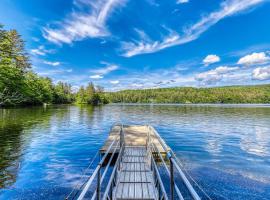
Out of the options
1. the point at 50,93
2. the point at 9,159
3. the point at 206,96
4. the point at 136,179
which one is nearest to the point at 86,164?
the point at 9,159

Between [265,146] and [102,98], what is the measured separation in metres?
119

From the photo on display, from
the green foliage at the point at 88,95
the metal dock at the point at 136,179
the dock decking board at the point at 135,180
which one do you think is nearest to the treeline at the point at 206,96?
the green foliage at the point at 88,95

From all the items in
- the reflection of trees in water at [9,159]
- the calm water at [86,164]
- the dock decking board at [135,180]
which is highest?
the dock decking board at [135,180]

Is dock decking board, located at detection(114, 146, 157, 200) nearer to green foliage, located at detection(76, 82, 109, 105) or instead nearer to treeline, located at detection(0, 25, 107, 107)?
treeline, located at detection(0, 25, 107, 107)

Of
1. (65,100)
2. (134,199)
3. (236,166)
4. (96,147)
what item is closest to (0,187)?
(134,199)

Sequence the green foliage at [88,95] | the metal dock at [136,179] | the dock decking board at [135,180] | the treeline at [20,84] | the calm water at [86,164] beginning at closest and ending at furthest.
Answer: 1. the metal dock at [136,179]
2. the dock decking board at [135,180]
3. the calm water at [86,164]
4. the treeline at [20,84]
5. the green foliage at [88,95]

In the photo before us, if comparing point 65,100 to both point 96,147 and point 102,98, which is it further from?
point 96,147

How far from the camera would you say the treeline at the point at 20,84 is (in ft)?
111

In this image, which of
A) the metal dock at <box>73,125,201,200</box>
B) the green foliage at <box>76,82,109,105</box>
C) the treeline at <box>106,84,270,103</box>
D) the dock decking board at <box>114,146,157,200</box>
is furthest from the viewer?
the treeline at <box>106,84,270,103</box>

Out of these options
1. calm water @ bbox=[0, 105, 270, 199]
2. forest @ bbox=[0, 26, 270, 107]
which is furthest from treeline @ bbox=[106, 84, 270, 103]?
calm water @ bbox=[0, 105, 270, 199]

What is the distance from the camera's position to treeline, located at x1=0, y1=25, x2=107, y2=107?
3391 cm

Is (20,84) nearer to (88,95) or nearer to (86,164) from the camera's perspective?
(86,164)

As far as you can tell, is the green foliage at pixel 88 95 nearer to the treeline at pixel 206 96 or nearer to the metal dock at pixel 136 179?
the treeline at pixel 206 96

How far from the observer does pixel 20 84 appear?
47.4 metres
